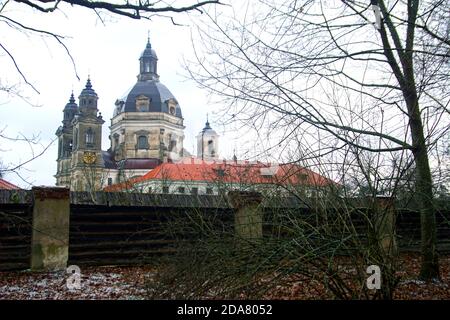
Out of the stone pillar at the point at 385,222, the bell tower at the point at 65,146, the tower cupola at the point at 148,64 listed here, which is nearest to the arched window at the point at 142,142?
the tower cupola at the point at 148,64

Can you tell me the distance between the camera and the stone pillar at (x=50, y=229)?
387 inches

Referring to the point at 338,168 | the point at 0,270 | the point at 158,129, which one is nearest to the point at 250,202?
the point at 338,168

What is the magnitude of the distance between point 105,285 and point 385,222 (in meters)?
5.34

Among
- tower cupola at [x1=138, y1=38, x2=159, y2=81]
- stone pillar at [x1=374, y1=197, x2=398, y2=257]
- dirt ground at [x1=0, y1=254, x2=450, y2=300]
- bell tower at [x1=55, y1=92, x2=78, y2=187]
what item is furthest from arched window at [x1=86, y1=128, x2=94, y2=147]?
stone pillar at [x1=374, y1=197, x2=398, y2=257]

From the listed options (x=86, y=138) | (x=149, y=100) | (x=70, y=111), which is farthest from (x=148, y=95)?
(x=70, y=111)

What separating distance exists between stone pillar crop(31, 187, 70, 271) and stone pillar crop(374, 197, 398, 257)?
6.91 metres

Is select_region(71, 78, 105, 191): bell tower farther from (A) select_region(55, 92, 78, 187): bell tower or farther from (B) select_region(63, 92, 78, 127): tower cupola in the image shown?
(B) select_region(63, 92, 78, 127): tower cupola

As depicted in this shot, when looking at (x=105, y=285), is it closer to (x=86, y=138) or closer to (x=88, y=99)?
(x=86, y=138)

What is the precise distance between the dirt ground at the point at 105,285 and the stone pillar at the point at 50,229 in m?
0.26

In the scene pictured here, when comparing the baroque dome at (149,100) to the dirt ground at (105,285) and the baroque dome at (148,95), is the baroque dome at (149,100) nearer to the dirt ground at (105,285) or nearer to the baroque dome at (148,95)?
the baroque dome at (148,95)

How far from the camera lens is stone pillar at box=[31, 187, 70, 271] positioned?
32.2 ft

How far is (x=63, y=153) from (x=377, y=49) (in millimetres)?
80447

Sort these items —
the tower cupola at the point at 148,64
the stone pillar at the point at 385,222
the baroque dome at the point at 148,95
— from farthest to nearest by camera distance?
the tower cupola at the point at 148,64 < the baroque dome at the point at 148,95 < the stone pillar at the point at 385,222
